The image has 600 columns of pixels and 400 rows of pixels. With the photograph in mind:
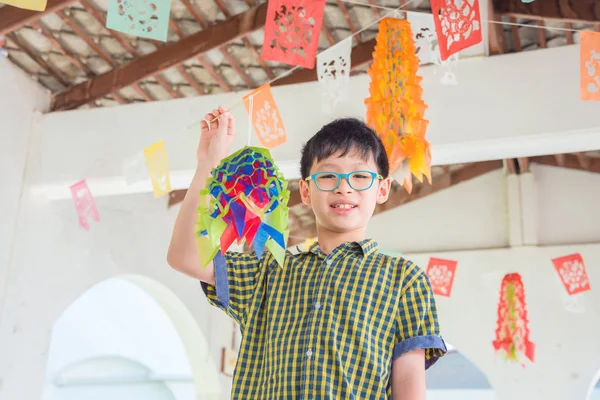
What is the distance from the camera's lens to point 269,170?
3.58 feet

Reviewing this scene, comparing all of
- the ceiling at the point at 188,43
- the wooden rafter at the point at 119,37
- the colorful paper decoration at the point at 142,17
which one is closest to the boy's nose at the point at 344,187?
the colorful paper decoration at the point at 142,17

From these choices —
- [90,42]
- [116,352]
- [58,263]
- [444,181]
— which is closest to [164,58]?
[90,42]

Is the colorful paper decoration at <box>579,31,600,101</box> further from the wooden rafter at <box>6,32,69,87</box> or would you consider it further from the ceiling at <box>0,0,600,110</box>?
the wooden rafter at <box>6,32,69,87</box>

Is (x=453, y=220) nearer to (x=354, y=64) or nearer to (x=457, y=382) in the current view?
(x=457, y=382)

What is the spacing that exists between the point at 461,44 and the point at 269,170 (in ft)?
6.05

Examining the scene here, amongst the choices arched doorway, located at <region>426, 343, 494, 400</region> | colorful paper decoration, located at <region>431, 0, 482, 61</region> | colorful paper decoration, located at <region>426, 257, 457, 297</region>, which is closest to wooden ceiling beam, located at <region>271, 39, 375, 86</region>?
colorful paper decoration, located at <region>431, 0, 482, 61</region>

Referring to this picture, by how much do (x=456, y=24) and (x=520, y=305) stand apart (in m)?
3.79

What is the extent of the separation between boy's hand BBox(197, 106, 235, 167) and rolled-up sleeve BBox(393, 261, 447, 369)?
1.19ft

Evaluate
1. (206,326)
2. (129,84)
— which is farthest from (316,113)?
(206,326)

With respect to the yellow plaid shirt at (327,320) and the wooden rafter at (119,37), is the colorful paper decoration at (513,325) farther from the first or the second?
the yellow plaid shirt at (327,320)

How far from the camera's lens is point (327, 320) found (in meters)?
1.04

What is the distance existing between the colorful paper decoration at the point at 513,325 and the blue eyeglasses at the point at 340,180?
16.8 feet

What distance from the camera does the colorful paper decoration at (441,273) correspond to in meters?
6.32

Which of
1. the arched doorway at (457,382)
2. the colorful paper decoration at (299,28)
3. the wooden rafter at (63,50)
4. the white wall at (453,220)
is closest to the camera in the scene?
the colorful paper decoration at (299,28)
